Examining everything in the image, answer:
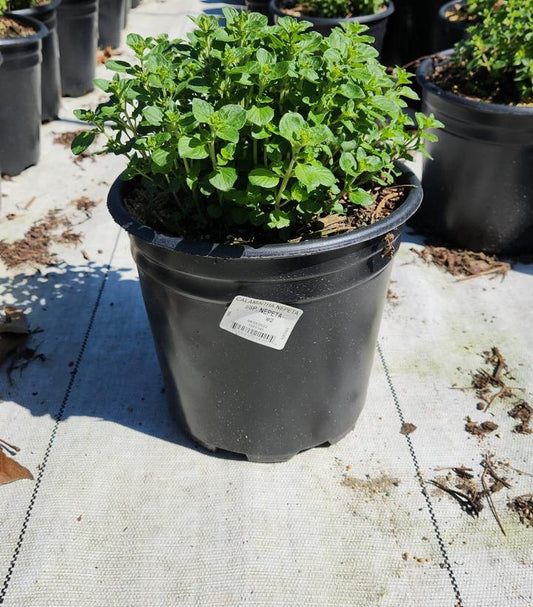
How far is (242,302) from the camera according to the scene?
1.58 metres

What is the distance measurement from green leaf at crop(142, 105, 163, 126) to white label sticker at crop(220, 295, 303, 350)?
A: 47cm

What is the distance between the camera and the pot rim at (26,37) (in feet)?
11.3

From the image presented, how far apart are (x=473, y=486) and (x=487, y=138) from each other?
1.60 m

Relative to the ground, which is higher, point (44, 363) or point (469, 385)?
point (469, 385)

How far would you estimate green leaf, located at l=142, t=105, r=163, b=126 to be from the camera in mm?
1446

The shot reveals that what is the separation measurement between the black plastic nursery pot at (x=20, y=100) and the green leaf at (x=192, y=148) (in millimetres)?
2577

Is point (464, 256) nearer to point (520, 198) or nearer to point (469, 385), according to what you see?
point (520, 198)

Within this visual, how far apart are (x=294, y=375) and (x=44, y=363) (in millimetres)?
1144

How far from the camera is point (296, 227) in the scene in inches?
66.0

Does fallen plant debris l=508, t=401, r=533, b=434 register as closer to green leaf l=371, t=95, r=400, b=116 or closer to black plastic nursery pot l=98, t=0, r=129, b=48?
green leaf l=371, t=95, r=400, b=116

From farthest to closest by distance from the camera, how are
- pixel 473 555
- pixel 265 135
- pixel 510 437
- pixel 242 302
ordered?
pixel 510 437 < pixel 473 555 < pixel 242 302 < pixel 265 135

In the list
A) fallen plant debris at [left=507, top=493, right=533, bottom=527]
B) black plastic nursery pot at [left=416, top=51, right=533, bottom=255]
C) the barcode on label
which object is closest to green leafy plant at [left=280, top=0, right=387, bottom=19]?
black plastic nursery pot at [left=416, top=51, right=533, bottom=255]

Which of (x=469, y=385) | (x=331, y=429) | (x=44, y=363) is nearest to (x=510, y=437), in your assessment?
(x=469, y=385)

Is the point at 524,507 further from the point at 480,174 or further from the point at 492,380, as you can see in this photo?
the point at 480,174
